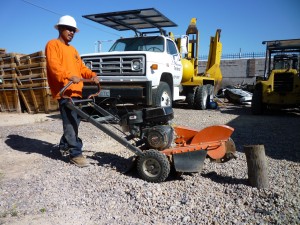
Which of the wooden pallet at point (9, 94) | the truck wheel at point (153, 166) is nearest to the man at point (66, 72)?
the truck wheel at point (153, 166)

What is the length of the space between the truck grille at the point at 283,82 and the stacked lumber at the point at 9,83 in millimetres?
9313

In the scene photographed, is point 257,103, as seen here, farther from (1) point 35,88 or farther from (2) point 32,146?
(1) point 35,88

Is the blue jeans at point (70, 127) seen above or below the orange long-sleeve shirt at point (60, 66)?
below

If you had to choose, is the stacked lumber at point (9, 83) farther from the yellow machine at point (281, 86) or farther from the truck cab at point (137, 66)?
the yellow machine at point (281, 86)

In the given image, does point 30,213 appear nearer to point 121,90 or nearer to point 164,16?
point 121,90

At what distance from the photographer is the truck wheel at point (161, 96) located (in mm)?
7051

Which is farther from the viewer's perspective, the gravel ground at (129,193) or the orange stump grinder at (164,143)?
the orange stump grinder at (164,143)

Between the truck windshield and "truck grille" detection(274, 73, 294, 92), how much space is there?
4197 mm

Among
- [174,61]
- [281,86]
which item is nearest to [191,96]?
[174,61]

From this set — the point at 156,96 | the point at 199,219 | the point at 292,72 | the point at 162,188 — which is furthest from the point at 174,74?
the point at 199,219

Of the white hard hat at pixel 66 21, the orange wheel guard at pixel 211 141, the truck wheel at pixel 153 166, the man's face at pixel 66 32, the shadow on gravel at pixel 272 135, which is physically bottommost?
the shadow on gravel at pixel 272 135

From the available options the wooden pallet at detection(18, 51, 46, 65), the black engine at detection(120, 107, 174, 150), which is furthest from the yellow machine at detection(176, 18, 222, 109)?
the black engine at detection(120, 107, 174, 150)

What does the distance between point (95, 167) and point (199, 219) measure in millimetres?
1948

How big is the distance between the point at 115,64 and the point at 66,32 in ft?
9.39
